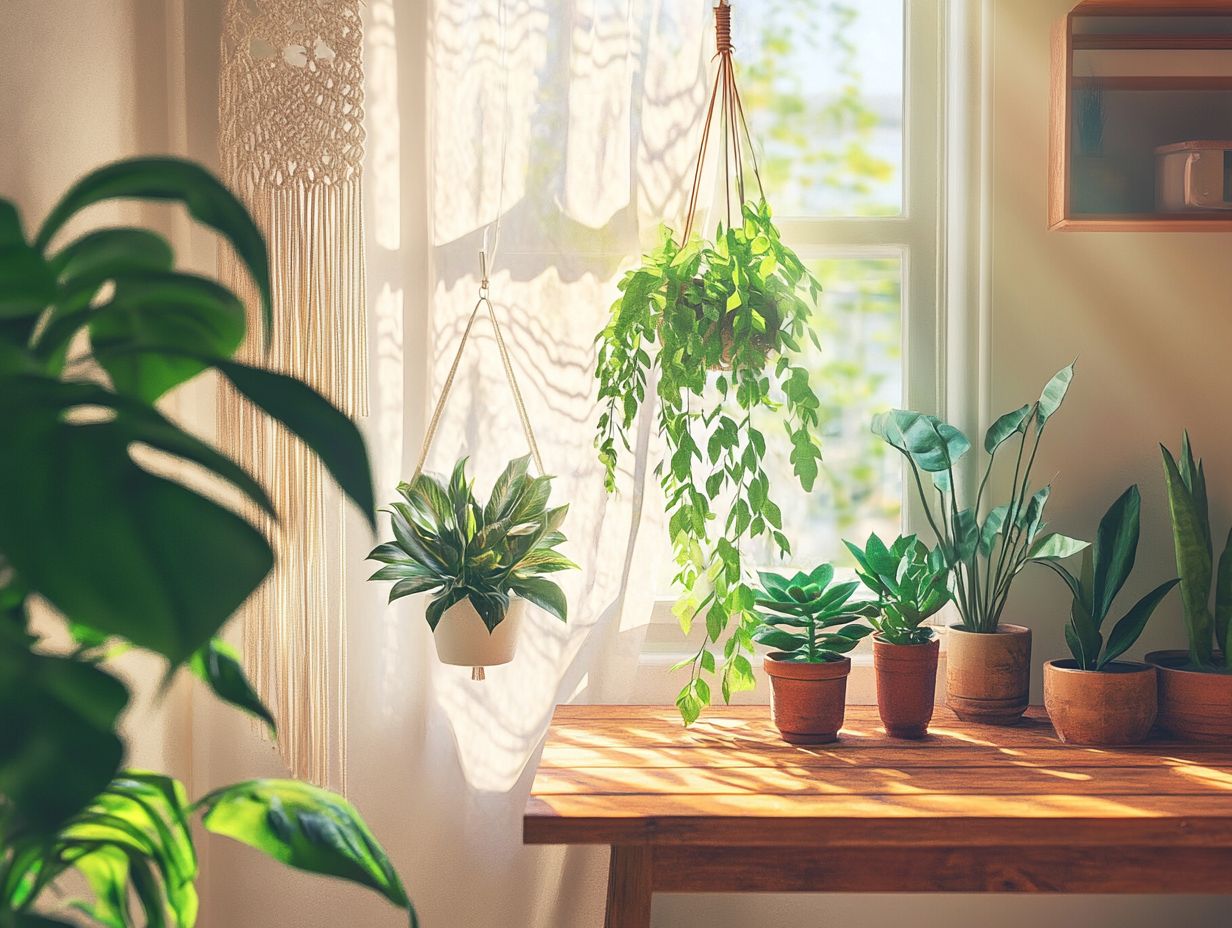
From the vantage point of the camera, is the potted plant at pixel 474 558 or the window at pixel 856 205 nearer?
the potted plant at pixel 474 558

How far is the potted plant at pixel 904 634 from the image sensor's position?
164 cm

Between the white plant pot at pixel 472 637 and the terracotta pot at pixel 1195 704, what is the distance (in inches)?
41.5

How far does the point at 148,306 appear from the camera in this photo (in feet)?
2.25

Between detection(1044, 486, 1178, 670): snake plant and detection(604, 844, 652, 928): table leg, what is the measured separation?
2.66ft

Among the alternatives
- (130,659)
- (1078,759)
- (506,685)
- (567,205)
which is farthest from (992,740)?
(130,659)

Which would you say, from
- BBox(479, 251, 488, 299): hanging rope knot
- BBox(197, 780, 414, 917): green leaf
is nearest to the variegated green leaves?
BBox(479, 251, 488, 299): hanging rope knot

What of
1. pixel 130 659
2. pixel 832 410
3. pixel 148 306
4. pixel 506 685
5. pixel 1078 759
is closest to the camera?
pixel 148 306

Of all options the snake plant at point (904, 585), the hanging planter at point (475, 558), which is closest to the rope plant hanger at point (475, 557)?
the hanging planter at point (475, 558)

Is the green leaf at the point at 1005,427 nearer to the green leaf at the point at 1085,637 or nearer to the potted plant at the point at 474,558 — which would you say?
the green leaf at the point at 1085,637

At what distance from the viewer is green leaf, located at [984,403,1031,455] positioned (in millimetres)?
1739

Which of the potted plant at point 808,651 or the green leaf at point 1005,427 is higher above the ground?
the green leaf at point 1005,427

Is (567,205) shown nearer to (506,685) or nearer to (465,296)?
(465,296)

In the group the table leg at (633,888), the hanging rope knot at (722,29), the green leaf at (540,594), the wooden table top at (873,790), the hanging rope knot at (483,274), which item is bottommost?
the table leg at (633,888)

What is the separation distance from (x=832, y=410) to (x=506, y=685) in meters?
0.83
